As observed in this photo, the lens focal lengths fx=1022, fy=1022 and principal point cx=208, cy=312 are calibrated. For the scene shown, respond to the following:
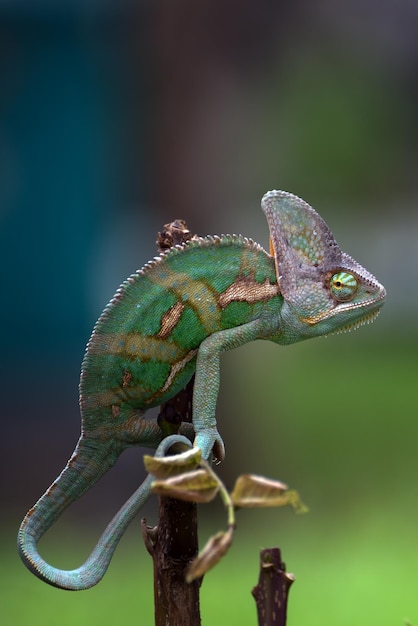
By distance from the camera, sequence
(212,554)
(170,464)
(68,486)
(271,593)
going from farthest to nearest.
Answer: (68,486) → (271,593) → (170,464) → (212,554)

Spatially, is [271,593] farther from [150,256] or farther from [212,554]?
[150,256]

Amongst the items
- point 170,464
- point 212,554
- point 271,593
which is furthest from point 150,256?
point 212,554

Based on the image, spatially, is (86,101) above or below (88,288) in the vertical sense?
above

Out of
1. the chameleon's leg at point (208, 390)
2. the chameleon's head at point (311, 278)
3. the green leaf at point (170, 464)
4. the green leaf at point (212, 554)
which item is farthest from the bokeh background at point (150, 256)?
the green leaf at point (212, 554)

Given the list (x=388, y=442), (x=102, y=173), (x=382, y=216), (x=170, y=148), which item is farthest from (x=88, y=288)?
(x=382, y=216)

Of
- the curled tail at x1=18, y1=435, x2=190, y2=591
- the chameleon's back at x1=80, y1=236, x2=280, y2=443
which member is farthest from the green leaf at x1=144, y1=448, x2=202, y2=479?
the chameleon's back at x1=80, y1=236, x2=280, y2=443

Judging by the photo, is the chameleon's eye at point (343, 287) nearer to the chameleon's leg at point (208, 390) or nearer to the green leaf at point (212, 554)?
the chameleon's leg at point (208, 390)

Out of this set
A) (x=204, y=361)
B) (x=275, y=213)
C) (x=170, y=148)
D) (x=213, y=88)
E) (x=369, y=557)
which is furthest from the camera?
(x=213, y=88)

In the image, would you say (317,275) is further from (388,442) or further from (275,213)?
(388,442)
